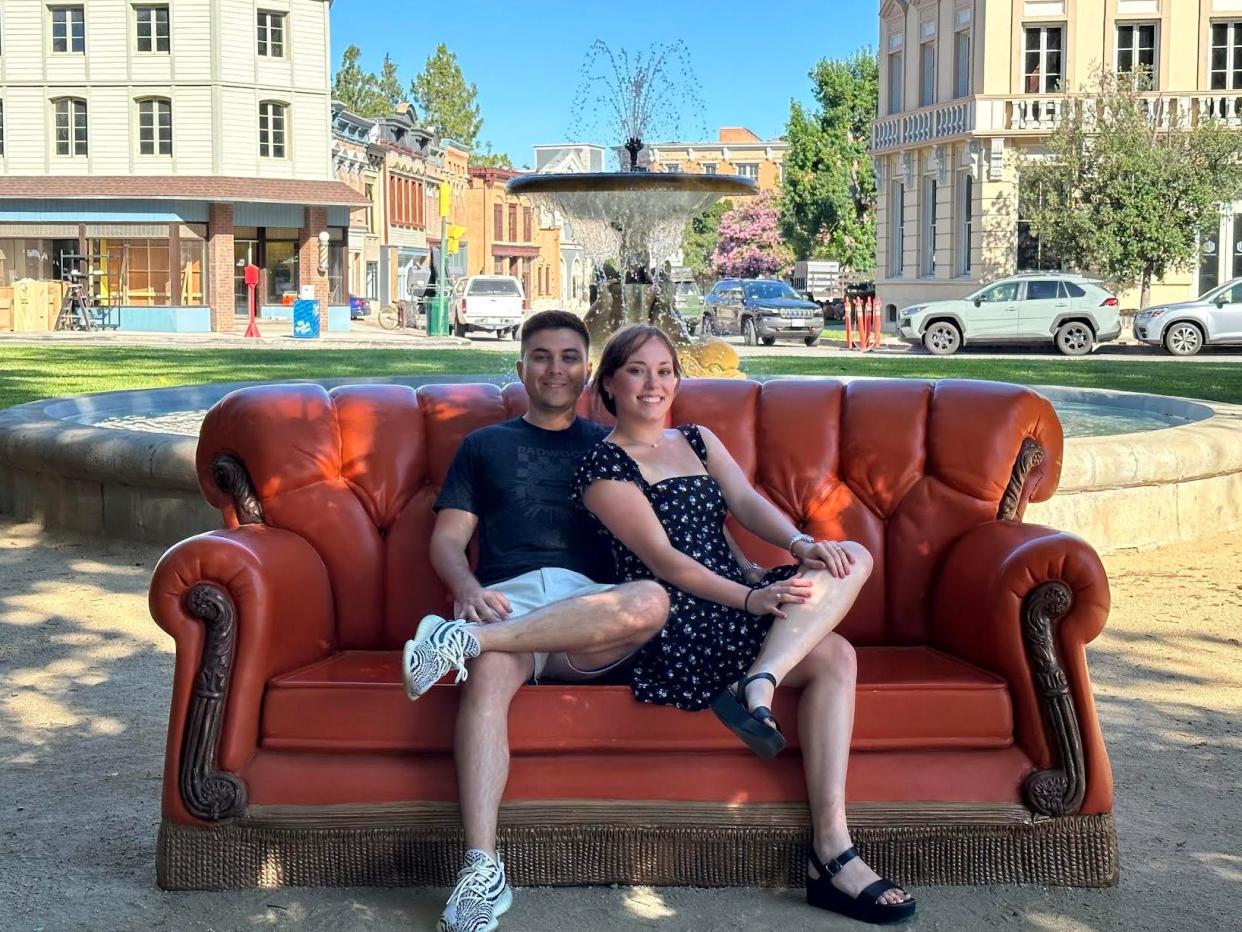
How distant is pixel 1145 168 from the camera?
107 ft

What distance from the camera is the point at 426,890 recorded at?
3.94 meters

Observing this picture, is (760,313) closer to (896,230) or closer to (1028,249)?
(1028,249)

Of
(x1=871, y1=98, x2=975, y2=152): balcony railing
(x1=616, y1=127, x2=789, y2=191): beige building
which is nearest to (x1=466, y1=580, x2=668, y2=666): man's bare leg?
(x1=871, y1=98, x2=975, y2=152): balcony railing

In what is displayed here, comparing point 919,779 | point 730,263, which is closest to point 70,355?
point 919,779

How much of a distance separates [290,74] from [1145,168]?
2469 centimetres

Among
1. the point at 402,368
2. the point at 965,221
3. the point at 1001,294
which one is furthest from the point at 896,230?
the point at 402,368

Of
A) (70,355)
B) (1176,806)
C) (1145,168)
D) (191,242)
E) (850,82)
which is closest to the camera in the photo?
(1176,806)

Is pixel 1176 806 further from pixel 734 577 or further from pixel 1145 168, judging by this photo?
pixel 1145 168

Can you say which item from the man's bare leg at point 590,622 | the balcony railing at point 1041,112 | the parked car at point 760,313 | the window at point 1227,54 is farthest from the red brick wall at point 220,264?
the man's bare leg at point 590,622

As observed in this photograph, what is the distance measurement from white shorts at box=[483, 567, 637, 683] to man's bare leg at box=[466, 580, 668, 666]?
0.10 ft

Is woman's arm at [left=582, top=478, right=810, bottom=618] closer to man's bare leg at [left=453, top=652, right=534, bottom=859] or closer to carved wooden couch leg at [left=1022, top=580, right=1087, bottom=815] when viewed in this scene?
man's bare leg at [left=453, top=652, right=534, bottom=859]

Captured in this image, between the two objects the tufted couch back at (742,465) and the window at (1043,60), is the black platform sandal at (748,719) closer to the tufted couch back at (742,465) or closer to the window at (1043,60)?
the tufted couch back at (742,465)

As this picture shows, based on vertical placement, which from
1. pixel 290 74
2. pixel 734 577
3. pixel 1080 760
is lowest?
pixel 1080 760

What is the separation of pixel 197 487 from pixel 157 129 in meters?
38.7
